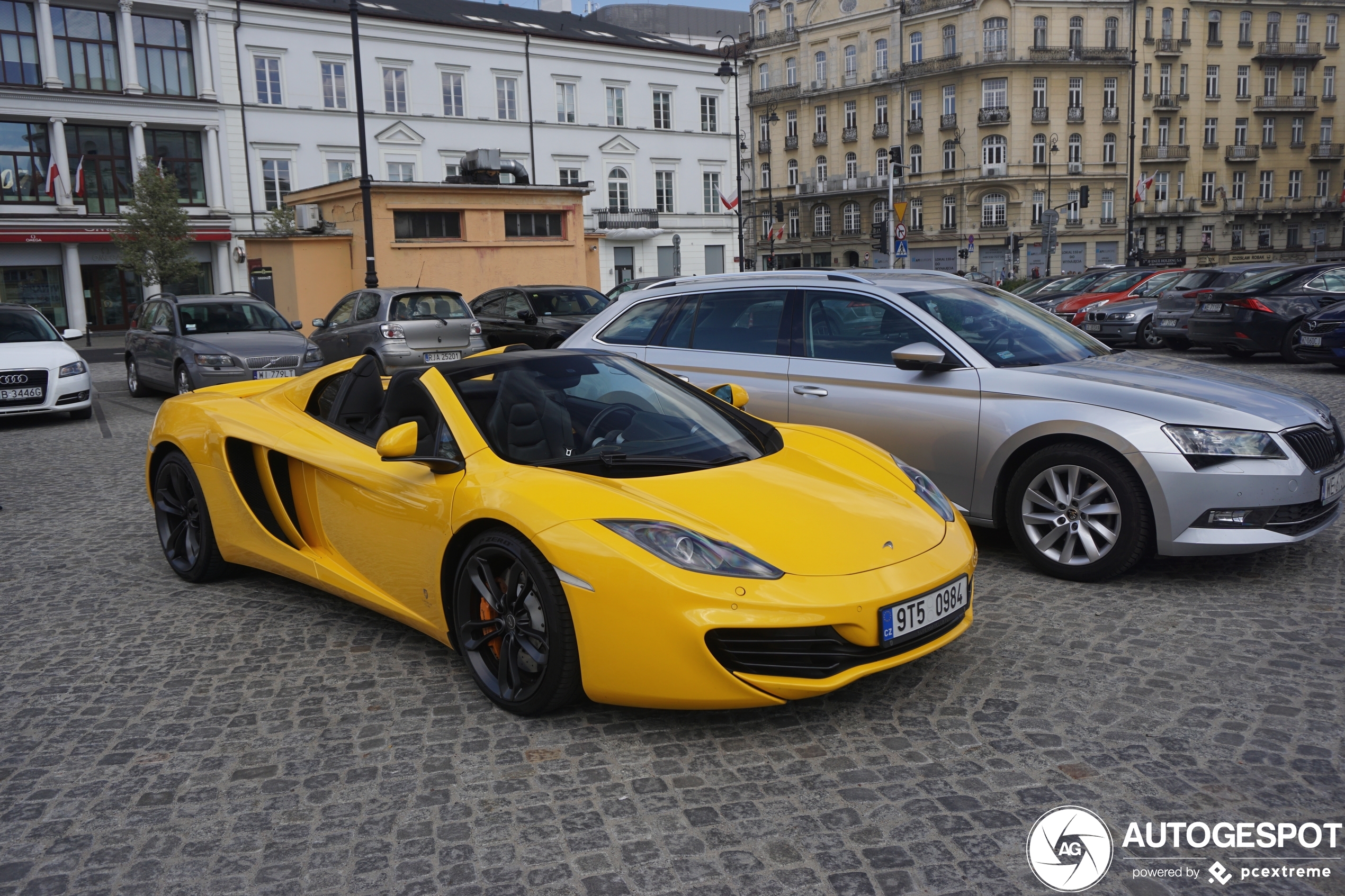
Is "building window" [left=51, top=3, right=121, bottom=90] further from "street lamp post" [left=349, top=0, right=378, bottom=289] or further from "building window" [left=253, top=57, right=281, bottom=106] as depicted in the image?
"street lamp post" [left=349, top=0, right=378, bottom=289]

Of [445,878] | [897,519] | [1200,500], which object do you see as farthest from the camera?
[1200,500]

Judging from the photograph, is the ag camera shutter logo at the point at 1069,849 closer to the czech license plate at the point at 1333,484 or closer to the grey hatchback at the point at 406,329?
the czech license plate at the point at 1333,484

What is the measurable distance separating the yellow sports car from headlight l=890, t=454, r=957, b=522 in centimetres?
2

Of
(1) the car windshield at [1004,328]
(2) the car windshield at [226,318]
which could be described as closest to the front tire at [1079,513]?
(1) the car windshield at [1004,328]

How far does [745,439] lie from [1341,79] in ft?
306

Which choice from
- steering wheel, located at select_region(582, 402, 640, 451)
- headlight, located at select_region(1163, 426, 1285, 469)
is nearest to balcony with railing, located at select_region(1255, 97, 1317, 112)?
headlight, located at select_region(1163, 426, 1285, 469)

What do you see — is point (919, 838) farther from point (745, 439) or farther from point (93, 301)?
point (93, 301)

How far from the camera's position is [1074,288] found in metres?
23.4

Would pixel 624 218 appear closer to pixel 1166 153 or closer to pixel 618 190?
pixel 618 190

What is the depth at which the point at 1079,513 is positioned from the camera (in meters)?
5.18

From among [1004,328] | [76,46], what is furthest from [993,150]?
[1004,328]

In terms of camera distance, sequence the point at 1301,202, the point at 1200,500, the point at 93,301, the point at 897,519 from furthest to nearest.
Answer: the point at 1301,202, the point at 93,301, the point at 1200,500, the point at 897,519

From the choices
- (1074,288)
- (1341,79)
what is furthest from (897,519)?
(1341,79)

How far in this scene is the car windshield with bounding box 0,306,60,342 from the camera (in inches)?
523
